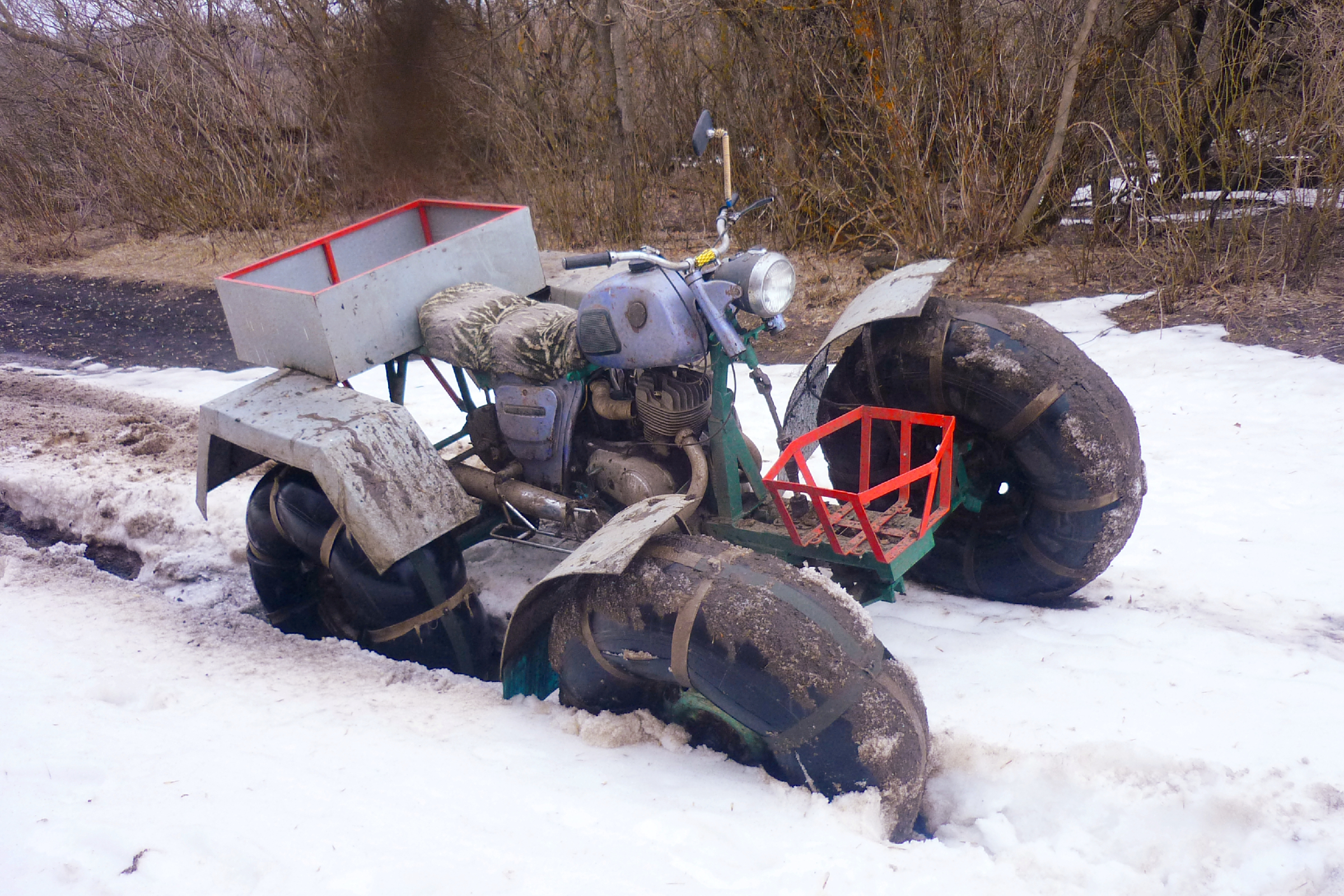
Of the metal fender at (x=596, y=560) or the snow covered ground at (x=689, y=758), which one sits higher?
the metal fender at (x=596, y=560)

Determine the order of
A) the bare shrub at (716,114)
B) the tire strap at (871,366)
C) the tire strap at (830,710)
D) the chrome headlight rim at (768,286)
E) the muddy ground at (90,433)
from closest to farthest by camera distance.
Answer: the tire strap at (830,710) < the chrome headlight rim at (768,286) < the tire strap at (871,366) < the muddy ground at (90,433) < the bare shrub at (716,114)

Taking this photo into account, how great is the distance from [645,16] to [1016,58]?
11.1ft

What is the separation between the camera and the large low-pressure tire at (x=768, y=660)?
6.77 feet

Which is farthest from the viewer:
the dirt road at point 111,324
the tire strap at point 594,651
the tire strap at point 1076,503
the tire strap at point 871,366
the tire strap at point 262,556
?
the dirt road at point 111,324

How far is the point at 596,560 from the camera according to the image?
7.38 ft

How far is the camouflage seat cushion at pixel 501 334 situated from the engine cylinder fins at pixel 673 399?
260 millimetres

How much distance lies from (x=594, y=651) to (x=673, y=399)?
31.7 inches

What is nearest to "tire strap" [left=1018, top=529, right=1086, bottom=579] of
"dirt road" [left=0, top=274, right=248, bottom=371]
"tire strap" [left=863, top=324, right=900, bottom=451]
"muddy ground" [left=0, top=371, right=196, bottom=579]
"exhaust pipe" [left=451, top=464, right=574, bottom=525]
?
"tire strap" [left=863, top=324, right=900, bottom=451]

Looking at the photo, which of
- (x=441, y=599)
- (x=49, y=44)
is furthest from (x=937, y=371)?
(x=49, y=44)

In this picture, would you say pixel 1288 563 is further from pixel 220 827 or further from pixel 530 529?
pixel 220 827

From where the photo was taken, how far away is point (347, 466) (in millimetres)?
2793

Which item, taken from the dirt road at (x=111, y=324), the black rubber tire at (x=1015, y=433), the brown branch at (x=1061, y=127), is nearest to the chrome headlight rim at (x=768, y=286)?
the black rubber tire at (x=1015, y=433)

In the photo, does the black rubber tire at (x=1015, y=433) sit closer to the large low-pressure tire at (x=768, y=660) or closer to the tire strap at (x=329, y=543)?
the large low-pressure tire at (x=768, y=660)

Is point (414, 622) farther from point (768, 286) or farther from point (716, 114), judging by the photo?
point (716, 114)
